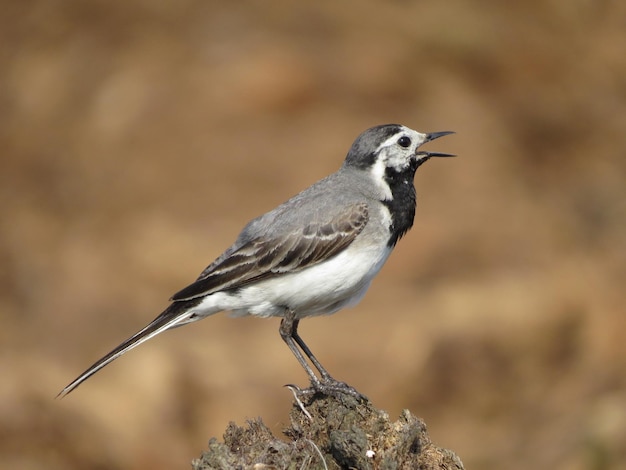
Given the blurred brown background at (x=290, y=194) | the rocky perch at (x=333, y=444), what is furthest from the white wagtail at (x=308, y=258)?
the blurred brown background at (x=290, y=194)

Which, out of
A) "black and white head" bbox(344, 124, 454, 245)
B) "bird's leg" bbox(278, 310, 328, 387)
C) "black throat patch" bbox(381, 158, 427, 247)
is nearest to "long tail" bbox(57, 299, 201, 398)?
"bird's leg" bbox(278, 310, 328, 387)

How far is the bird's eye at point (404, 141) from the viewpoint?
10.9 metres

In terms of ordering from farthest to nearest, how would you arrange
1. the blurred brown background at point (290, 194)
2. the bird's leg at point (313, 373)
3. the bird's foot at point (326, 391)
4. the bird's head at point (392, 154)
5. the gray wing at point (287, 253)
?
the blurred brown background at point (290, 194) → the bird's head at point (392, 154) → the gray wing at point (287, 253) → the bird's leg at point (313, 373) → the bird's foot at point (326, 391)

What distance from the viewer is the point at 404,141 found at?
10883 millimetres

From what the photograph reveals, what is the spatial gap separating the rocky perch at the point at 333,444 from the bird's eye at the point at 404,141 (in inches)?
129

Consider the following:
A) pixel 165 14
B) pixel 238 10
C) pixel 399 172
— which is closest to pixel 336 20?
pixel 238 10

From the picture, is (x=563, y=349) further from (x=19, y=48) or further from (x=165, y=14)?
(x=19, y=48)

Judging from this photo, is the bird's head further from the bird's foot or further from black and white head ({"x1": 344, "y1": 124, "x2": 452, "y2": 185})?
the bird's foot

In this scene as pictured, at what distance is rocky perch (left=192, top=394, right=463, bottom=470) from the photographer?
810 cm

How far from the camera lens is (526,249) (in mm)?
23078

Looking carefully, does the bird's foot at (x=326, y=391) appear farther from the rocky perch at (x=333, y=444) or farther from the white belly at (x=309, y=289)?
the white belly at (x=309, y=289)

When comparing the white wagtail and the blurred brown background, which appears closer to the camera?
the white wagtail

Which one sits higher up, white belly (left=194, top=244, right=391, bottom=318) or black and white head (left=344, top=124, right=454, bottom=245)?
black and white head (left=344, top=124, right=454, bottom=245)

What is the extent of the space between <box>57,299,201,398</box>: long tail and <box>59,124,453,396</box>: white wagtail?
1 cm
